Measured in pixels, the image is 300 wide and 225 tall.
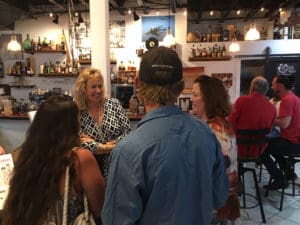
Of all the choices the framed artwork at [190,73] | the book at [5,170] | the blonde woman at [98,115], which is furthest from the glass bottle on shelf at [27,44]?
the book at [5,170]

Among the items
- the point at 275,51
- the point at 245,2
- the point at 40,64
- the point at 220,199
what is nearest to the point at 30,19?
the point at 40,64

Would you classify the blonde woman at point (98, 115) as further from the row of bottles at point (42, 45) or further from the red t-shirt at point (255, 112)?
the row of bottles at point (42, 45)

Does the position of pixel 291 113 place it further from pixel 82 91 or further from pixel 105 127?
pixel 82 91

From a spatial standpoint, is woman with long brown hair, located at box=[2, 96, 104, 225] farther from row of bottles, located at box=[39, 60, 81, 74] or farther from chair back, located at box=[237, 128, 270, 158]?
row of bottles, located at box=[39, 60, 81, 74]

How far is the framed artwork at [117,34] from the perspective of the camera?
24.0 feet

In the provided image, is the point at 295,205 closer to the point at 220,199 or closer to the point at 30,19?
the point at 220,199

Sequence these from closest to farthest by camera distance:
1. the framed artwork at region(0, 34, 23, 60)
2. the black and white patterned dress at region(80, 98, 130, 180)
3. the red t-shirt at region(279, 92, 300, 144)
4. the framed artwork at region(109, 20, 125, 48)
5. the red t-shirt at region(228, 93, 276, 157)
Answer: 1. the black and white patterned dress at region(80, 98, 130, 180)
2. the red t-shirt at region(228, 93, 276, 157)
3. the red t-shirt at region(279, 92, 300, 144)
4. the framed artwork at region(109, 20, 125, 48)
5. the framed artwork at region(0, 34, 23, 60)

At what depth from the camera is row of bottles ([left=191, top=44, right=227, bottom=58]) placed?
718 cm

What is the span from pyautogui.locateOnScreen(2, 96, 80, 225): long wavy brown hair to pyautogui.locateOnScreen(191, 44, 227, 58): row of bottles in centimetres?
608

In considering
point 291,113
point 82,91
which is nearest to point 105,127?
point 82,91

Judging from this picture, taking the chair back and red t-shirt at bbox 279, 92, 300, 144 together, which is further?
red t-shirt at bbox 279, 92, 300, 144

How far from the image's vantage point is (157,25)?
7.23 metres

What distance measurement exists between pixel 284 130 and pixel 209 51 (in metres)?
3.88

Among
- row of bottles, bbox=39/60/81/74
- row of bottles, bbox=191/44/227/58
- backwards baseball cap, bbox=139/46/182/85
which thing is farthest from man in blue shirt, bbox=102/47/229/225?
row of bottles, bbox=191/44/227/58
